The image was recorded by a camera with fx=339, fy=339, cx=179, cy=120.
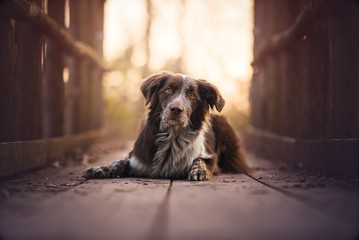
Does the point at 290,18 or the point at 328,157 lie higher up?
the point at 290,18

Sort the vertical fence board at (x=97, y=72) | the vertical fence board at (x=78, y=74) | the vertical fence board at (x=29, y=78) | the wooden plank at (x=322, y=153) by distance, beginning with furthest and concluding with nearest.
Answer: the vertical fence board at (x=97, y=72) → the vertical fence board at (x=78, y=74) → the vertical fence board at (x=29, y=78) → the wooden plank at (x=322, y=153)

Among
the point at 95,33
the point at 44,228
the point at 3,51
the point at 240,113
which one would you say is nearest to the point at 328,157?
the point at 44,228

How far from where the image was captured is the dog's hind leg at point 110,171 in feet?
12.6

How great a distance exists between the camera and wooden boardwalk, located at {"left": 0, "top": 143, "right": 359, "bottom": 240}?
1.70 meters

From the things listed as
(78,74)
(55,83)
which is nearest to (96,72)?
(78,74)

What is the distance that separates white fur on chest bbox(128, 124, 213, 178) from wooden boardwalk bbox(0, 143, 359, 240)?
1.06 m

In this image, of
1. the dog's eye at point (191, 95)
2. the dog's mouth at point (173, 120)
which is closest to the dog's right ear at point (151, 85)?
the dog's eye at point (191, 95)

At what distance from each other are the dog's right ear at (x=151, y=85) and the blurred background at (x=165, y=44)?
455 inches

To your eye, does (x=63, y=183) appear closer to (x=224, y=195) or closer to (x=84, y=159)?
(x=224, y=195)

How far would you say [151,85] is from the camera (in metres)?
4.29

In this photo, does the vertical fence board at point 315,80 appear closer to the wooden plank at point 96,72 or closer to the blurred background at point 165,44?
the wooden plank at point 96,72

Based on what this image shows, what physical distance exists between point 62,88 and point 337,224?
18.2 ft

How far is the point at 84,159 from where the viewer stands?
6012 millimetres

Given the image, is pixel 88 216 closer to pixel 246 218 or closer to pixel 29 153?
pixel 246 218
